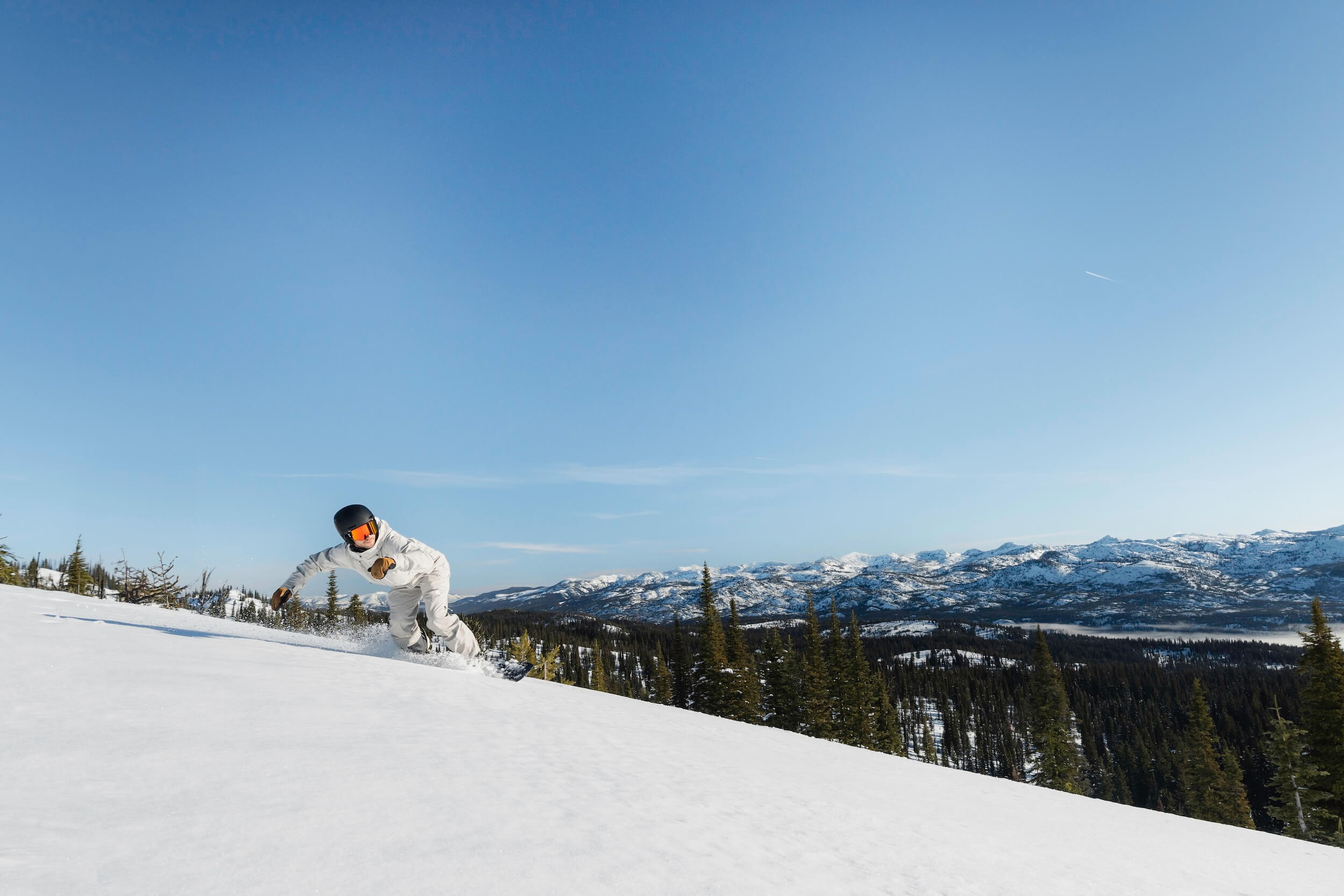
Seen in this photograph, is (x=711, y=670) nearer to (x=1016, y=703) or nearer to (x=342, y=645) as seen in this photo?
(x=342, y=645)

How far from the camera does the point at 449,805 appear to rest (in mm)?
3152

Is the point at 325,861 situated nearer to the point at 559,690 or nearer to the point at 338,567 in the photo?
the point at 559,690

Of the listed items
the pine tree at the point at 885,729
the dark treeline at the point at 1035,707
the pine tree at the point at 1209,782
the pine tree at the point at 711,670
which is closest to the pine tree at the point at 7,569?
the dark treeline at the point at 1035,707

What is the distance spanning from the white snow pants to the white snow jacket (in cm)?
9

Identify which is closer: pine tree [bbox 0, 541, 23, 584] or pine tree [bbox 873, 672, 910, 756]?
pine tree [bbox 0, 541, 23, 584]

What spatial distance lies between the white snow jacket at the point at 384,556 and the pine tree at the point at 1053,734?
51046 mm

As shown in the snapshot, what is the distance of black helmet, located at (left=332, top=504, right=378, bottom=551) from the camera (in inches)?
323

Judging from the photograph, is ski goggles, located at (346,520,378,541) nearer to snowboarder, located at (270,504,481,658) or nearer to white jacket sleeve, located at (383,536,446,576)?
snowboarder, located at (270,504,481,658)

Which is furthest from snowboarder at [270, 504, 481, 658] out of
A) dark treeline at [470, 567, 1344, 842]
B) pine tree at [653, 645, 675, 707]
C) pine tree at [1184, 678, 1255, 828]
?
pine tree at [1184, 678, 1255, 828]

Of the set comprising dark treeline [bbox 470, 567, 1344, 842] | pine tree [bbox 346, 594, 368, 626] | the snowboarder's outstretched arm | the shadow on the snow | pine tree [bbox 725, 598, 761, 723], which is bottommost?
dark treeline [bbox 470, 567, 1344, 842]

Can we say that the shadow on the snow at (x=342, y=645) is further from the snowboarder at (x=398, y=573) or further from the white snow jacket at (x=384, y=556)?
the white snow jacket at (x=384, y=556)

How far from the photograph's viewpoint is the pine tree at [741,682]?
44312mm

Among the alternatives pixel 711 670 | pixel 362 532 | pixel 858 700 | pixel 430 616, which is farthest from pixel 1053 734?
pixel 362 532

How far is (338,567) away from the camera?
29.0 ft
